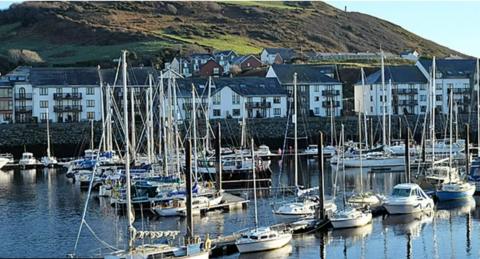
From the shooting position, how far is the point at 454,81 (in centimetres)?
11644

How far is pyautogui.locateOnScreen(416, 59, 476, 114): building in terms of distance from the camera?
115 metres

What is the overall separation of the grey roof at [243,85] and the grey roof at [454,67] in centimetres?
2515

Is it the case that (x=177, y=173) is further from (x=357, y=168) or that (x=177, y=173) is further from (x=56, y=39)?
(x=56, y=39)

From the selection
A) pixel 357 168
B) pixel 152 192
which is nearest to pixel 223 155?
pixel 357 168

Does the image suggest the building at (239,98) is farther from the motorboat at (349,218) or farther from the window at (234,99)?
the motorboat at (349,218)

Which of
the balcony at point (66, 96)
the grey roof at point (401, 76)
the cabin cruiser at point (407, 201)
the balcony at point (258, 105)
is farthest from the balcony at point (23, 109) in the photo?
the cabin cruiser at point (407, 201)

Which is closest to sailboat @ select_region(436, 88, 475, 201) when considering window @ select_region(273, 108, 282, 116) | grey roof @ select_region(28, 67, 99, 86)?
window @ select_region(273, 108, 282, 116)

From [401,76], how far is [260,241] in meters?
85.3

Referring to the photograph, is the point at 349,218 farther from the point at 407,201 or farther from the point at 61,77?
the point at 61,77

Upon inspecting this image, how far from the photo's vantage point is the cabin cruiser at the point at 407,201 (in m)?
44.1

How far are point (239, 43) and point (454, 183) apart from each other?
131 meters

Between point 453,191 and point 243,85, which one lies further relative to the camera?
point 243,85

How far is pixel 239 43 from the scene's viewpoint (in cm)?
17900

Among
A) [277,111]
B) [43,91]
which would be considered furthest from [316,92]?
[43,91]
